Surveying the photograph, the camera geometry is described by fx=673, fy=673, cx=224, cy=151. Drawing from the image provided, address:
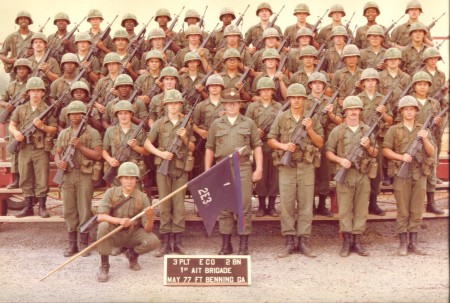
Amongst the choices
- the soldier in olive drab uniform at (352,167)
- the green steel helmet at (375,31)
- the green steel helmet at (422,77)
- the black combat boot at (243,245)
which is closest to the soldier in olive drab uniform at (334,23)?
the green steel helmet at (375,31)

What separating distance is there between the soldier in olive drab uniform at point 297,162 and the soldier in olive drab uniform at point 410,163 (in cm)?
101

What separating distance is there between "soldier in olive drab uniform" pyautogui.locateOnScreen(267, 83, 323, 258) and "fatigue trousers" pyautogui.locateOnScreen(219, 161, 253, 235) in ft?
1.46

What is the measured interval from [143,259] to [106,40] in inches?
178

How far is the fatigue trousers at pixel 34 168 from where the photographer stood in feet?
32.4

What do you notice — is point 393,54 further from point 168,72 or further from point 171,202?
point 171,202

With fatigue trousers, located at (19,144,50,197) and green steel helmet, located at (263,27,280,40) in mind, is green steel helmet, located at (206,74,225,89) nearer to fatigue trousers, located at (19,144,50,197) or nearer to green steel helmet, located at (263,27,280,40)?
green steel helmet, located at (263,27,280,40)

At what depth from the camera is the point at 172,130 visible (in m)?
9.25

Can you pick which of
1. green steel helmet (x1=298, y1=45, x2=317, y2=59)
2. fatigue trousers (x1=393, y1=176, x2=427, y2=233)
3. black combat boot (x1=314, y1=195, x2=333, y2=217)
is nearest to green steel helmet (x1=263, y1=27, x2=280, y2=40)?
green steel helmet (x1=298, y1=45, x2=317, y2=59)

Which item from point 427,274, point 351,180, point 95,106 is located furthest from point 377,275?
point 95,106

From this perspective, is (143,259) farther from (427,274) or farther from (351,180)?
(427,274)

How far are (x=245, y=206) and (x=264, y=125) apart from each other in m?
1.29

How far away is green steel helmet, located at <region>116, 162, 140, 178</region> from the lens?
27.8 feet

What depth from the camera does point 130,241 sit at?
862 cm

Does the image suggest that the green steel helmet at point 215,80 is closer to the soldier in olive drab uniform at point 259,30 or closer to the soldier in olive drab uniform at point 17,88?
the soldier in olive drab uniform at point 259,30
